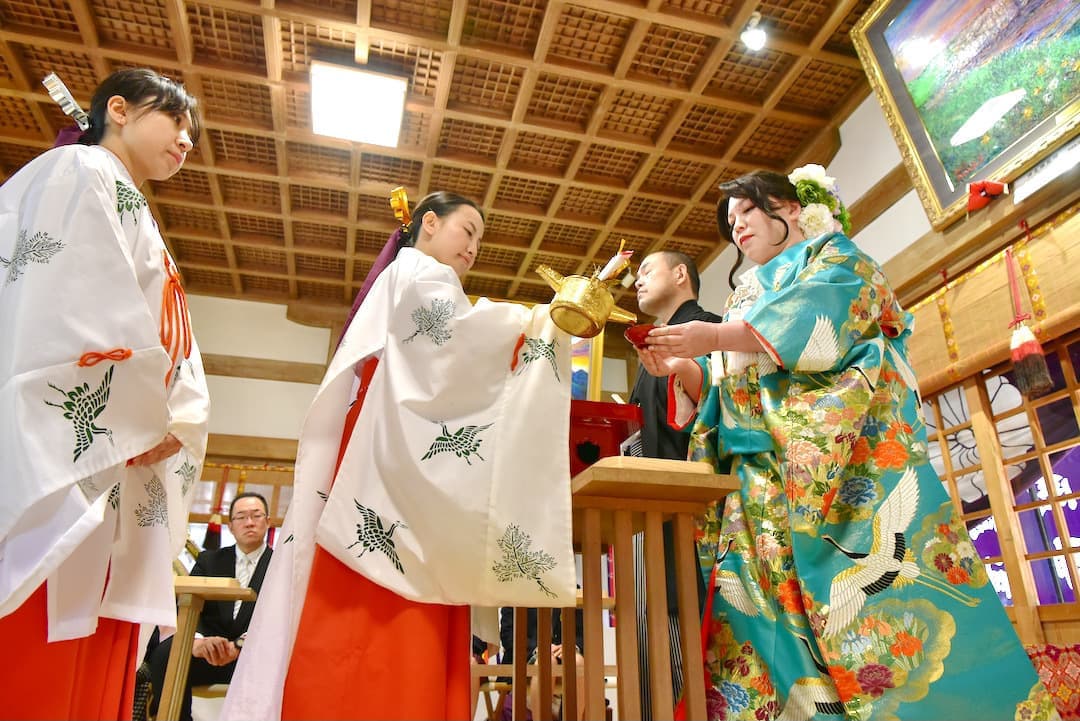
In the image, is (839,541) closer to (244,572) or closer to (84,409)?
(84,409)

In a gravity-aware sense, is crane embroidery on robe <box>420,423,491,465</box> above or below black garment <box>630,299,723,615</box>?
below

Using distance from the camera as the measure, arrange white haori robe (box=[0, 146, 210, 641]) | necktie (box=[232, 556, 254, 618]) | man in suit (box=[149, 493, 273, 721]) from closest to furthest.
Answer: white haori robe (box=[0, 146, 210, 641]), man in suit (box=[149, 493, 273, 721]), necktie (box=[232, 556, 254, 618])

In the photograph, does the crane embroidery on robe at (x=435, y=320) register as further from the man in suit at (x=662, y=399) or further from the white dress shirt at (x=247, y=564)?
the white dress shirt at (x=247, y=564)

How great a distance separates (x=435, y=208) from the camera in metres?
2.22

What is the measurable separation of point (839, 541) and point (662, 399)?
851 millimetres

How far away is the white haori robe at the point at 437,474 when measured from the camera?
151 cm

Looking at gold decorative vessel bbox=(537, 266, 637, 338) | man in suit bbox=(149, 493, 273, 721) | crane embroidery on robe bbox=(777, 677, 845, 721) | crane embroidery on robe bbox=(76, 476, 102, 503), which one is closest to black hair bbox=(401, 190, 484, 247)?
gold decorative vessel bbox=(537, 266, 637, 338)

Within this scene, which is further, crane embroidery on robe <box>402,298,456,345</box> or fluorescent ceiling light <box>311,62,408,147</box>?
fluorescent ceiling light <box>311,62,408,147</box>

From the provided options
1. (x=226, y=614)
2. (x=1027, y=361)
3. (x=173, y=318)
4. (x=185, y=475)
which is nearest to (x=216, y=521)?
(x=226, y=614)

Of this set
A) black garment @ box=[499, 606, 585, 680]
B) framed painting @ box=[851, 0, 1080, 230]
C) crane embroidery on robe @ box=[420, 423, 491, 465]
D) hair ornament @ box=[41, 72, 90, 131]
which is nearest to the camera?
crane embroidery on robe @ box=[420, 423, 491, 465]

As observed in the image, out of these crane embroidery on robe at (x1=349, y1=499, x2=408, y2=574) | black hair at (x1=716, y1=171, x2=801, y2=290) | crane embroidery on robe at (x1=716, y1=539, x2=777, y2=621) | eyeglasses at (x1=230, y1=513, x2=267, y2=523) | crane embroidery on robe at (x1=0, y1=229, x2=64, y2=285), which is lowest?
crane embroidery on robe at (x1=716, y1=539, x2=777, y2=621)

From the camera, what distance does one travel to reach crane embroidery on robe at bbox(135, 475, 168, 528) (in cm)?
168

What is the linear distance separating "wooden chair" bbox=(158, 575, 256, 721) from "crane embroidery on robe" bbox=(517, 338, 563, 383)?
7.77ft

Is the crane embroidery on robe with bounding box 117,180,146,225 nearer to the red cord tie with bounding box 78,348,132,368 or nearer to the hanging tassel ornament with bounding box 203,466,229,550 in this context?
the red cord tie with bounding box 78,348,132,368
